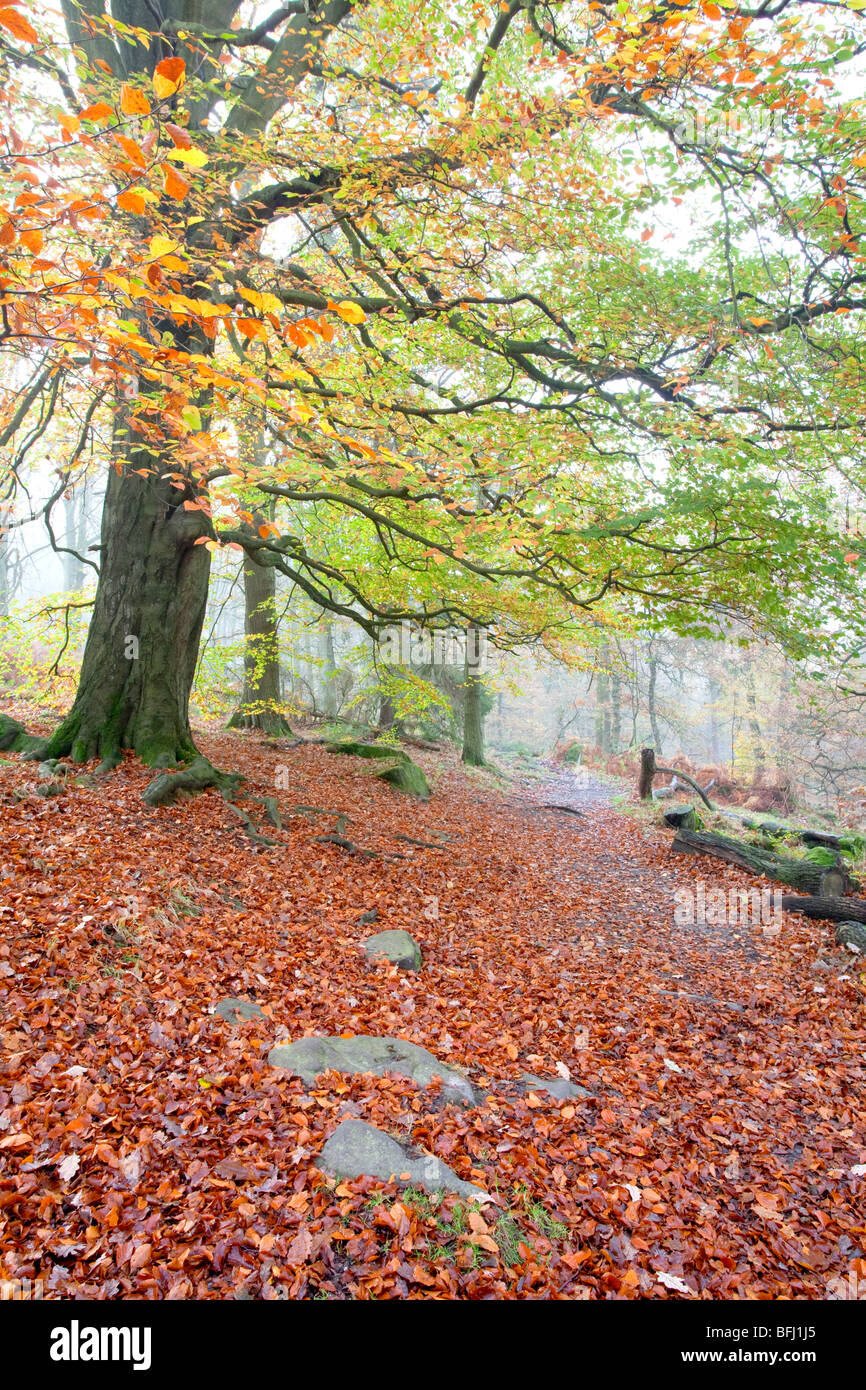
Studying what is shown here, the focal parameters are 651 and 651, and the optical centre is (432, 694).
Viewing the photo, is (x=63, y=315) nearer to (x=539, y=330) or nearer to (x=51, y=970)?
(x=51, y=970)

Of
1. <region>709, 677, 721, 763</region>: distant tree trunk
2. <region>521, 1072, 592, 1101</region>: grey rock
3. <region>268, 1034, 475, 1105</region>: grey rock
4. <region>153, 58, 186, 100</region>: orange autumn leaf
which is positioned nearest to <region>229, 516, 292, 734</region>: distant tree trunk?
<region>268, 1034, 475, 1105</region>: grey rock

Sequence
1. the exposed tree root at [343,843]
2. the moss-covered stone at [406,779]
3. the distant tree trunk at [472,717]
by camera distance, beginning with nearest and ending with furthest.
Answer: the exposed tree root at [343,843]
the moss-covered stone at [406,779]
the distant tree trunk at [472,717]

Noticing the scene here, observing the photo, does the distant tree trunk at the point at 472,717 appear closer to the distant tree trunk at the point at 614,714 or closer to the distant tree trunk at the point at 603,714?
the distant tree trunk at the point at 614,714

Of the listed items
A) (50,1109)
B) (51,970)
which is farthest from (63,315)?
(50,1109)

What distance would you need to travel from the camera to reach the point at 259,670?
12.8 meters

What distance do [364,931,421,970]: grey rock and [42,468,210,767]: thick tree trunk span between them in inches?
132

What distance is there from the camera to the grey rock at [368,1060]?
356cm

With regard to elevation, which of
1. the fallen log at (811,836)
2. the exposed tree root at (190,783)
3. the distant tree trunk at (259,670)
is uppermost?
the distant tree trunk at (259,670)

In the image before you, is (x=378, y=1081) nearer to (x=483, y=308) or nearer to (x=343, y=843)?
(x=343, y=843)

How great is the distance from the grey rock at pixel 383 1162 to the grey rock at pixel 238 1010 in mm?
1126

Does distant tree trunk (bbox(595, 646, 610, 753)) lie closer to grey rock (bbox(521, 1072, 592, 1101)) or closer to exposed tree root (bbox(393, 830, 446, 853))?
exposed tree root (bbox(393, 830, 446, 853))

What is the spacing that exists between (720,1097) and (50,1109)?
3.93m

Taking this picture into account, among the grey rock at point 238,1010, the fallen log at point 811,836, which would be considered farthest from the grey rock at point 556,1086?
the fallen log at point 811,836

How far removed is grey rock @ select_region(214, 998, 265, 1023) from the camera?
3.90m
